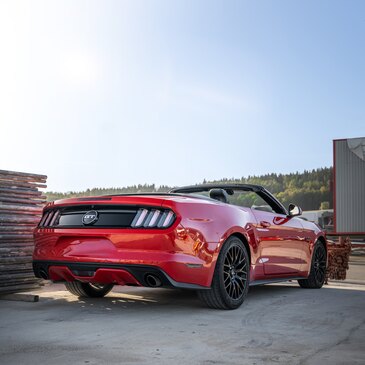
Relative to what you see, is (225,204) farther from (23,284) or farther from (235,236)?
(23,284)

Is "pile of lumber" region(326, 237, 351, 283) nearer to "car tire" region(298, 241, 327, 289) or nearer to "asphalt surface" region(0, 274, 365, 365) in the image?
"car tire" region(298, 241, 327, 289)

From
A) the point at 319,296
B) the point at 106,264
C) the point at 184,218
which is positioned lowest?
the point at 319,296

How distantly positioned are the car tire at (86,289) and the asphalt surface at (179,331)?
0.46 ft

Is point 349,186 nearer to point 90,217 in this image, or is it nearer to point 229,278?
point 229,278

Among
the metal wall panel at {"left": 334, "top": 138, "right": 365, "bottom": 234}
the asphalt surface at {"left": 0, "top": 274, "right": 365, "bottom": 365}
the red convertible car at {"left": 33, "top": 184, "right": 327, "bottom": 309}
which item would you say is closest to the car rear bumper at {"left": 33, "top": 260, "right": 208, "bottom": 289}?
the red convertible car at {"left": 33, "top": 184, "right": 327, "bottom": 309}

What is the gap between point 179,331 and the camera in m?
4.54

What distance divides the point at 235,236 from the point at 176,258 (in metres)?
0.92

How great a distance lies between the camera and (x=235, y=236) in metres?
5.84

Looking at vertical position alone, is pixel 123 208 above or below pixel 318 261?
above

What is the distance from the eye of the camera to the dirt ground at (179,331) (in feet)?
12.2

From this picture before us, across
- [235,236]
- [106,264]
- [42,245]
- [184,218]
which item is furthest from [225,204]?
[42,245]

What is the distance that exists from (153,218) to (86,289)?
1.73 m

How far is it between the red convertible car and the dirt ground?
1.02 feet

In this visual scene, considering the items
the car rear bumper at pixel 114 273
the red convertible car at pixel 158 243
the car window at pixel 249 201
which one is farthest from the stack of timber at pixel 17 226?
the car window at pixel 249 201
